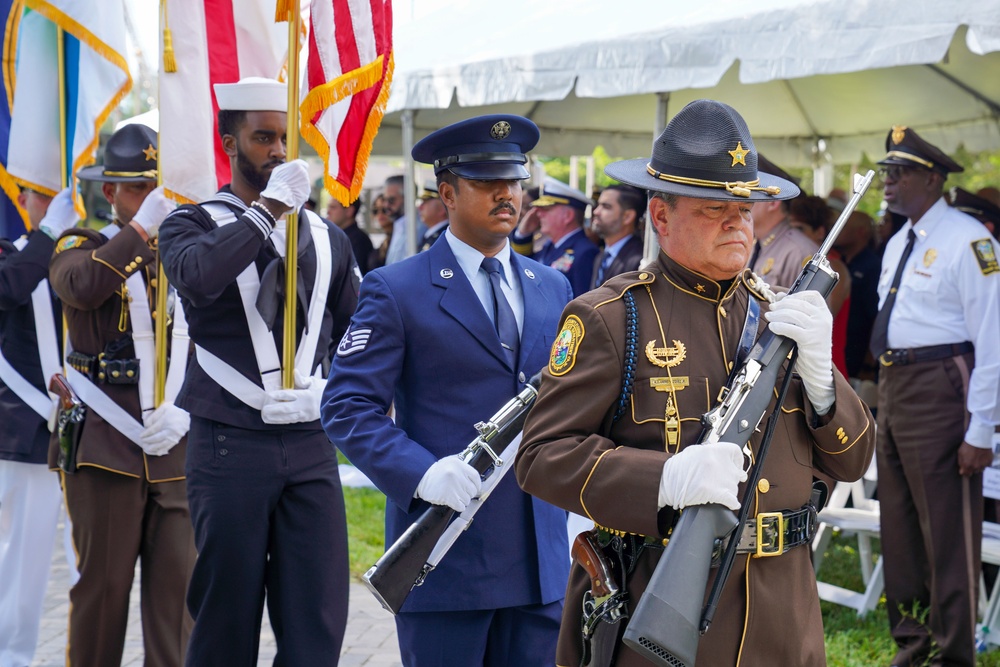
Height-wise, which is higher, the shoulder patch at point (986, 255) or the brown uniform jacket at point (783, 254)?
the shoulder patch at point (986, 255)

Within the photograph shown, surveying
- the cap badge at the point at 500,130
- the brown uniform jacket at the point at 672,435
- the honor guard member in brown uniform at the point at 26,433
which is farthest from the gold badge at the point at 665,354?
the honor guard member in brown uniform at the point at 26,433

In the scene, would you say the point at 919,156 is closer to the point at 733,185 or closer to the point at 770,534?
the point at 733,185

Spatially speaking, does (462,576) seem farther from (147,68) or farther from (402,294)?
(147,68)

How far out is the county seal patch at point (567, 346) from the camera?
2.74 meters

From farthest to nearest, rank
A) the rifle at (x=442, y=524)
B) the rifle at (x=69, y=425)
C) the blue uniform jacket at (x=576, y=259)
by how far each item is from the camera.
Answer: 1. the blue uniform jacket at (x=576, y=259)
2. the rifle at (x=69, y=425)
3. the rifle at (x=442, y=524)

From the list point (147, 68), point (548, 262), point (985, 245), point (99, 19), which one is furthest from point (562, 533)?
point (147, 68)

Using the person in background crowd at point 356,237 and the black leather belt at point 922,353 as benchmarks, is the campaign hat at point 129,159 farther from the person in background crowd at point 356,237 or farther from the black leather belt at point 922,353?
the person in background crowd at point 356,237

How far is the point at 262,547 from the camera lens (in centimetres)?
410

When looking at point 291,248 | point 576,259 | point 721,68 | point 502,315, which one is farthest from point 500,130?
point 576,259

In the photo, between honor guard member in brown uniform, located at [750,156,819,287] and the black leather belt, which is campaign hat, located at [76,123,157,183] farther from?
the black leather belt

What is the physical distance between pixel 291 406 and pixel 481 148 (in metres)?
1.09

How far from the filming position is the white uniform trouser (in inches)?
214

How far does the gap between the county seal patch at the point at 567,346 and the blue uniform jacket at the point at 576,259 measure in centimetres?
576

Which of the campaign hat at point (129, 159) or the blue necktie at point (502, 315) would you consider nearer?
the blue necktie at point (502, 315)
